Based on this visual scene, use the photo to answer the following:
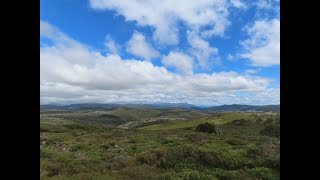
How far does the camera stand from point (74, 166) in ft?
56.9

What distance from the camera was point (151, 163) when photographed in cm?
1883
